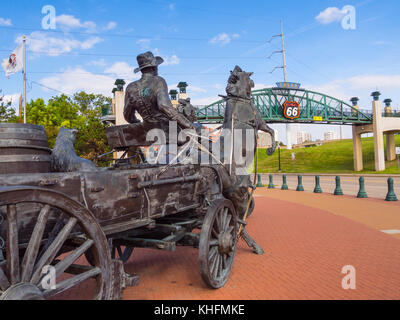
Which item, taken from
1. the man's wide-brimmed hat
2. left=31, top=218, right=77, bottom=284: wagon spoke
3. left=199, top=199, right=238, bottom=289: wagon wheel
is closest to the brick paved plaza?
left=199, top=199, right=238, bottom=289: wagon wheel

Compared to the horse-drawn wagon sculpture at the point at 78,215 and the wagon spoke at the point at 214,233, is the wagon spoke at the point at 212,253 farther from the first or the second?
the wagon spoke at the point at 214,233

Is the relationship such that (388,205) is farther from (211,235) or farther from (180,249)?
(211,235)

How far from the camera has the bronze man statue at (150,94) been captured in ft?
14.0

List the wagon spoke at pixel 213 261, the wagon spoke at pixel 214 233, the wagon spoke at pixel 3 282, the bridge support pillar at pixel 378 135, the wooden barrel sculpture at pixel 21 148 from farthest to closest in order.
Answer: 1. the bridge support pillar at pixel 378 135
2. the wagon spoke at pixel 214 233
3. the wagon spoke at pixel 213 261
4. the wooden barrel sculpture at pixel 21 148
5. the wagon spoke at pixel 3 282

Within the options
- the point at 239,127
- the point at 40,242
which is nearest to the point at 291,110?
the point at 239,127

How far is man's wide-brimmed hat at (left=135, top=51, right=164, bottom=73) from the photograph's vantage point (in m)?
4.46

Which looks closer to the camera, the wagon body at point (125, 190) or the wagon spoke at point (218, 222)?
the wagon body at point (125, 190)

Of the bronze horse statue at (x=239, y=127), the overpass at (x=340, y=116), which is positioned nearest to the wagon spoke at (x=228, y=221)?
the bronze horse statue at (x=239, y=127)

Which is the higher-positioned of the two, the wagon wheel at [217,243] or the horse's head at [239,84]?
the horse's head at [239,84]

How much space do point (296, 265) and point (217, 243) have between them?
1.78 metres

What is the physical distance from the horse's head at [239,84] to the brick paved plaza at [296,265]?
296 centimetres

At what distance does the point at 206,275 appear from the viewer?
12.4 feet
